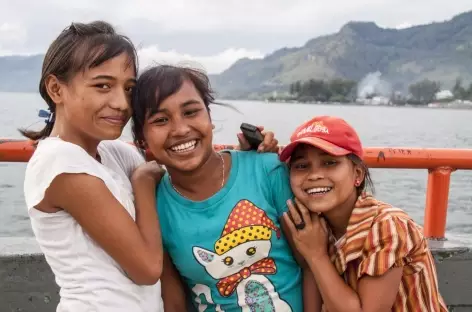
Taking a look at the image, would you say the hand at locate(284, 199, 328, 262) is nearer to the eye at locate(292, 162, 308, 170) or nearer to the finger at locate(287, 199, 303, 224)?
the finger at locate(287, 199, 303, 224)

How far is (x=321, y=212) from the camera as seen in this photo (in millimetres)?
2258

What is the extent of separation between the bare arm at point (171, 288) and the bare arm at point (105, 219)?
37cm

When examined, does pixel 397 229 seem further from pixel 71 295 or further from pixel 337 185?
pixel 71 295

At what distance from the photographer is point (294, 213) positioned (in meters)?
2.22

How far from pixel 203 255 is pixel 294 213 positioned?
0.42 meters

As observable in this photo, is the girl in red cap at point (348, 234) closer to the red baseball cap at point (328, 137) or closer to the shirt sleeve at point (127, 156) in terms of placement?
the red baseball cap at point (328, 137)

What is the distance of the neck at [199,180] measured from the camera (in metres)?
2.28

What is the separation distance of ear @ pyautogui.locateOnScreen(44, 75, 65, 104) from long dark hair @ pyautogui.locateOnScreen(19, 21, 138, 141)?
0.02 metres

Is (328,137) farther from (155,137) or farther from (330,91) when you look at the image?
(330,91)

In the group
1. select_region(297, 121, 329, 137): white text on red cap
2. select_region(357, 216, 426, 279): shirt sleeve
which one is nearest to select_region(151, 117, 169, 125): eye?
select_region(297, 121, 329, 137): white text on red cap

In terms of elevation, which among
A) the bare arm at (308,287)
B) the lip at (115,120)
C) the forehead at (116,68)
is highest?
the forehead at (116,68)

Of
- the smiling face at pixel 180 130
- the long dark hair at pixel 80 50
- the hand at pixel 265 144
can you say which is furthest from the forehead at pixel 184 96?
the hand at pixel 265 144

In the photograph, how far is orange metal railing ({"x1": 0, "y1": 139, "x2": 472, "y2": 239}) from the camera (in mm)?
2768

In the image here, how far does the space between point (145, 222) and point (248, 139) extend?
62 cm
